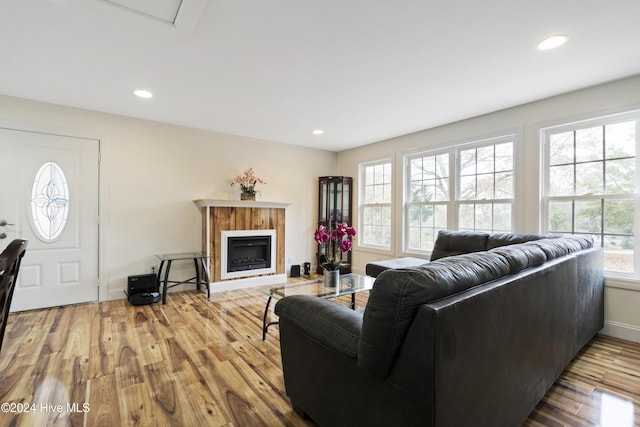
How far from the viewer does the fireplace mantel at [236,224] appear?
4281mm

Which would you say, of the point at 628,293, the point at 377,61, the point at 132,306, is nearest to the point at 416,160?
the point at 377,61

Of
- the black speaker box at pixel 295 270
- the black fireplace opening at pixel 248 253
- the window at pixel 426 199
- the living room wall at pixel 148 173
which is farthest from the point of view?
the black speaker box at pixel 295 270

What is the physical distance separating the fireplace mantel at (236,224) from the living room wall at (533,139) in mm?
1888

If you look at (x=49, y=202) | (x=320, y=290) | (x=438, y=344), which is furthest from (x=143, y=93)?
(x=438, y=344)

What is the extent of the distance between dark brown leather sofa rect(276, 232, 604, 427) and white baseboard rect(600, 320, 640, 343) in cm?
156

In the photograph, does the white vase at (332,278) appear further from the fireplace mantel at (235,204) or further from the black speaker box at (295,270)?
the black speaker box at (295,270)

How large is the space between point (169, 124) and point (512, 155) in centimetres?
460

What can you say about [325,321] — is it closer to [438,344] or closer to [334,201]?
[438,344]

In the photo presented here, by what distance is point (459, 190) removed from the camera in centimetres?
419

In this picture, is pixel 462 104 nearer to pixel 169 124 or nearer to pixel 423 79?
pixel 423 79

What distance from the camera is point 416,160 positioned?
187 inches

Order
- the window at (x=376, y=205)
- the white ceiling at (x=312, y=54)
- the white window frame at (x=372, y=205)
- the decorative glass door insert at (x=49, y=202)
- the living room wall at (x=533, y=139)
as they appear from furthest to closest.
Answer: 1. the window at (x=376, y=205)
2. the white window frame at (x=372, y=205)
3. the decorative glass door insert at (x=49, y=202)
4. the living room wall at (x=533, y=139)
5. the white ceiling at (x=312, y=54)

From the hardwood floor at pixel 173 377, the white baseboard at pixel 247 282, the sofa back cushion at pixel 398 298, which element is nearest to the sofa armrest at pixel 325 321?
the sofa back cushion at pixel 398 298

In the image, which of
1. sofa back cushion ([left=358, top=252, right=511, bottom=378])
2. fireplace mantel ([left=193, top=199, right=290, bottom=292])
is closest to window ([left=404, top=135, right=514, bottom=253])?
fireplace mantel ([left=193, top=199, right=290, bottom=292])
